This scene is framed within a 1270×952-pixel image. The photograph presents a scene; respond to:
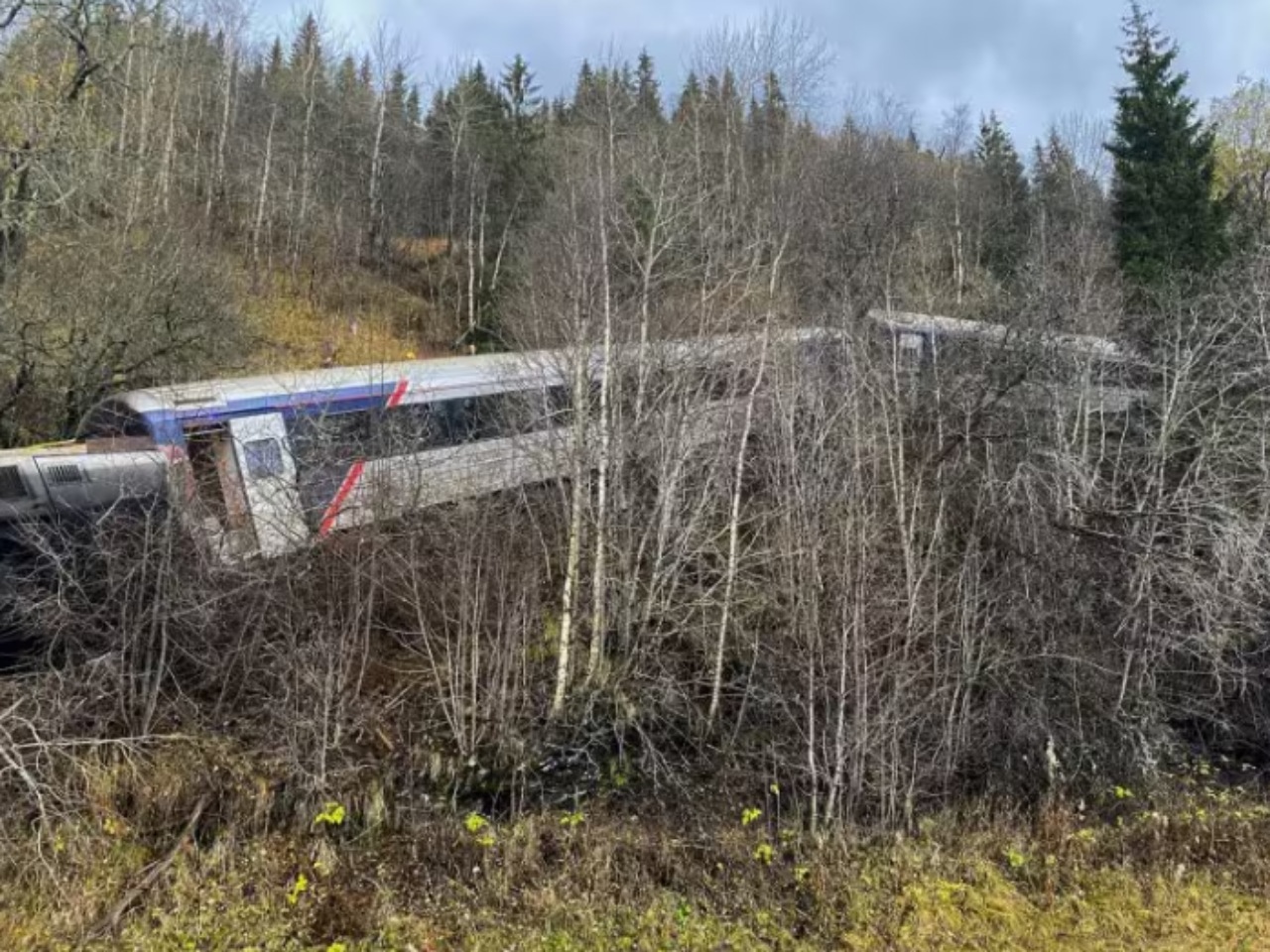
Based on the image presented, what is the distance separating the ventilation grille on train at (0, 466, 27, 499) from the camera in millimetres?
10117

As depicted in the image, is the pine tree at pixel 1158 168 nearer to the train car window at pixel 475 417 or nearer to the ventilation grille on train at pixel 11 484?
the train car window at pixel 475 417

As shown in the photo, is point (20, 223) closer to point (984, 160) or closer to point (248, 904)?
point (248, 904)

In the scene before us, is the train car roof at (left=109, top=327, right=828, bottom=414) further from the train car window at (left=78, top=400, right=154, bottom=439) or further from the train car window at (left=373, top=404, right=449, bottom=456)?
the train car window at (left=373, top=404, right=449, bottom=456)

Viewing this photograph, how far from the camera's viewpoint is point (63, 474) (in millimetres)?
10273

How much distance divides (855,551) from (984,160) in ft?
127

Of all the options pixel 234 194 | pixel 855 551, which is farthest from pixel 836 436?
pixel 234 194

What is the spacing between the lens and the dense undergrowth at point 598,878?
197 inches

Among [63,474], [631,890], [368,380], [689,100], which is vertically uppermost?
[689,100]

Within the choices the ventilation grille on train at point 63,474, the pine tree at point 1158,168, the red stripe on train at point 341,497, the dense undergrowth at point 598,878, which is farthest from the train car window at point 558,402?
the pine tree at point 1158,168

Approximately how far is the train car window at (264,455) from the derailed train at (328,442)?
3 centimetres

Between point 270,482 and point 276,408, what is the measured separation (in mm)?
2335

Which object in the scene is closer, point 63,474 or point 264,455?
point 264,455

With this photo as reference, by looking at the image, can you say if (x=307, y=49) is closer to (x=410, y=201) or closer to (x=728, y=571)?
(x=410, y=201)

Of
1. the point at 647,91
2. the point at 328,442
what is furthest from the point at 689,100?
the point at 328,442
